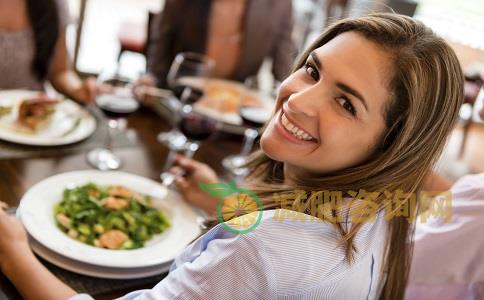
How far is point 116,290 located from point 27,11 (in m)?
1.41

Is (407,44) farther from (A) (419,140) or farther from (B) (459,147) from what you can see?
(B) (459,147)

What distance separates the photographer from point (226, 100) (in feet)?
5.47

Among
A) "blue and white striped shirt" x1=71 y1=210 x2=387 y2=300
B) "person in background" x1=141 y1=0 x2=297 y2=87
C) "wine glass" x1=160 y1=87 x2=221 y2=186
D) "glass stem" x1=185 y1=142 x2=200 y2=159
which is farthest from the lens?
"person in background" x1=141 y1=0 x2=297 y2=87

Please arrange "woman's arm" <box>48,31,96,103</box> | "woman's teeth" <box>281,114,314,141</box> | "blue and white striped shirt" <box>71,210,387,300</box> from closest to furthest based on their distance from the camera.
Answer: "blue and white striped shirt" <box>71,210,387,300</box> < "woman's teeth" <box>281,114,314,141</box> < "woman's arm" <box>48,31,96,103</box>

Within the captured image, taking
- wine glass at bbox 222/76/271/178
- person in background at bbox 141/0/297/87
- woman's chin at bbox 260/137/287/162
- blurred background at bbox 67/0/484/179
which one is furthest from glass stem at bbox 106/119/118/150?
blurred background at bbox 67/0/484/179

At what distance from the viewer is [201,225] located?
1135 millimetres

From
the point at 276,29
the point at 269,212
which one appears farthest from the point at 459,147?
the point at 269,212

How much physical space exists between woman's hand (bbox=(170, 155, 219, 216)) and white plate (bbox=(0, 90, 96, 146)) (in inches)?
12.4

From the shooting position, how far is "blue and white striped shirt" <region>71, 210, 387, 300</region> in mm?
720

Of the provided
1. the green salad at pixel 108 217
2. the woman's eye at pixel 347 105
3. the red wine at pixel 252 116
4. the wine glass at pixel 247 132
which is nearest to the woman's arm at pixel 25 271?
the green salad at pixel 108 217

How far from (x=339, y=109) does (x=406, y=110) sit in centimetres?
12

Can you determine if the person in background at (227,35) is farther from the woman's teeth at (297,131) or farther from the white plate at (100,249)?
the woman's teeth at (297,131)

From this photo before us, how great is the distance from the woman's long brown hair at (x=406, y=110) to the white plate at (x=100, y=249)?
27 centimetres

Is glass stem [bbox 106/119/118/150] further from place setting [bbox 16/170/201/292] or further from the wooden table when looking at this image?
place setting [bbox 16/170/201/292]
